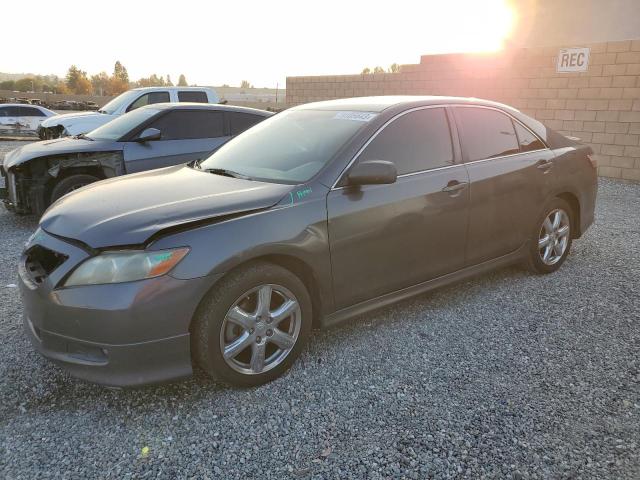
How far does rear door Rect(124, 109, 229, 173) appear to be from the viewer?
6.65 meters

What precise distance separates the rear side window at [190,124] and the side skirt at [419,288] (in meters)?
4.55

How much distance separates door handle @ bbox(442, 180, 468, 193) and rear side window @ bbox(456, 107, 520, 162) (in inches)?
10.6

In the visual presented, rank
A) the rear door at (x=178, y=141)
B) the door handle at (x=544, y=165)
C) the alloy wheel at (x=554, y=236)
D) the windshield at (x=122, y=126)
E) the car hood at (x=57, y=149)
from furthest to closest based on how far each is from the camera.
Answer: the windshield at (x=122, y=126)
the rear door at (x=178, y=141)
the car hood at (x=57, y=149)
the alloy wheel at (x=554, y=236)
the door handle at (x=544, y=165)

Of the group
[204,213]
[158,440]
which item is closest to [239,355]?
[158,440]

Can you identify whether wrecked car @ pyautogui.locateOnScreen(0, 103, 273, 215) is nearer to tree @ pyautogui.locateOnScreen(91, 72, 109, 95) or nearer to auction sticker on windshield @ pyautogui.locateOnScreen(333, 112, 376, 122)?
auction sticker on windshield @ pyautogui.locateOnScreen(333, 112, 376, 122)

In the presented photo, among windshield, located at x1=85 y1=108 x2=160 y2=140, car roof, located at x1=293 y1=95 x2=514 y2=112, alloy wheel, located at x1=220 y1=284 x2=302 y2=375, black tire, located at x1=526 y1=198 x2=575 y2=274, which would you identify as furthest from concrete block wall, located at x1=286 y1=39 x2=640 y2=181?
alloy wheel, located at x1=220 y1=284 x2=302 y2=375

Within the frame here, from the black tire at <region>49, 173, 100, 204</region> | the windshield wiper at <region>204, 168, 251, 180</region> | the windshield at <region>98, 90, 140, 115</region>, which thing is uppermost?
the windshield at <region>98, 90, 140, 115</region>

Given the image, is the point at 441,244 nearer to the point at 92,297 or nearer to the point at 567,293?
the point at 567,293

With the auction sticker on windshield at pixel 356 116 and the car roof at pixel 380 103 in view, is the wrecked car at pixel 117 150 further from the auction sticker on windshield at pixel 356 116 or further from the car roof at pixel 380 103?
the auction sticker on windshield at pixel 356 116

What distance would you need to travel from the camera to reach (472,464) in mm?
2402

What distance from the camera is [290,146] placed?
372 centimetres

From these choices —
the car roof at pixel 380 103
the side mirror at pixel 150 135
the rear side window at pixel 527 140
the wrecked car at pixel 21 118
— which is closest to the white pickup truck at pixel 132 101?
the side mirror at pixel 150 135

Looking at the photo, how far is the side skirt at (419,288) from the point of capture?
334cm

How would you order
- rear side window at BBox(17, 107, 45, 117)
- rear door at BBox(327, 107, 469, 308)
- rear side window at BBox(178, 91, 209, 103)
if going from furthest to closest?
1. rear side window at BBox(17, 107, 45, 117)
2. rear side window at BBox(178, 91, 209, 103)
3. rear door at BBox(327, 107, 469, 308)
